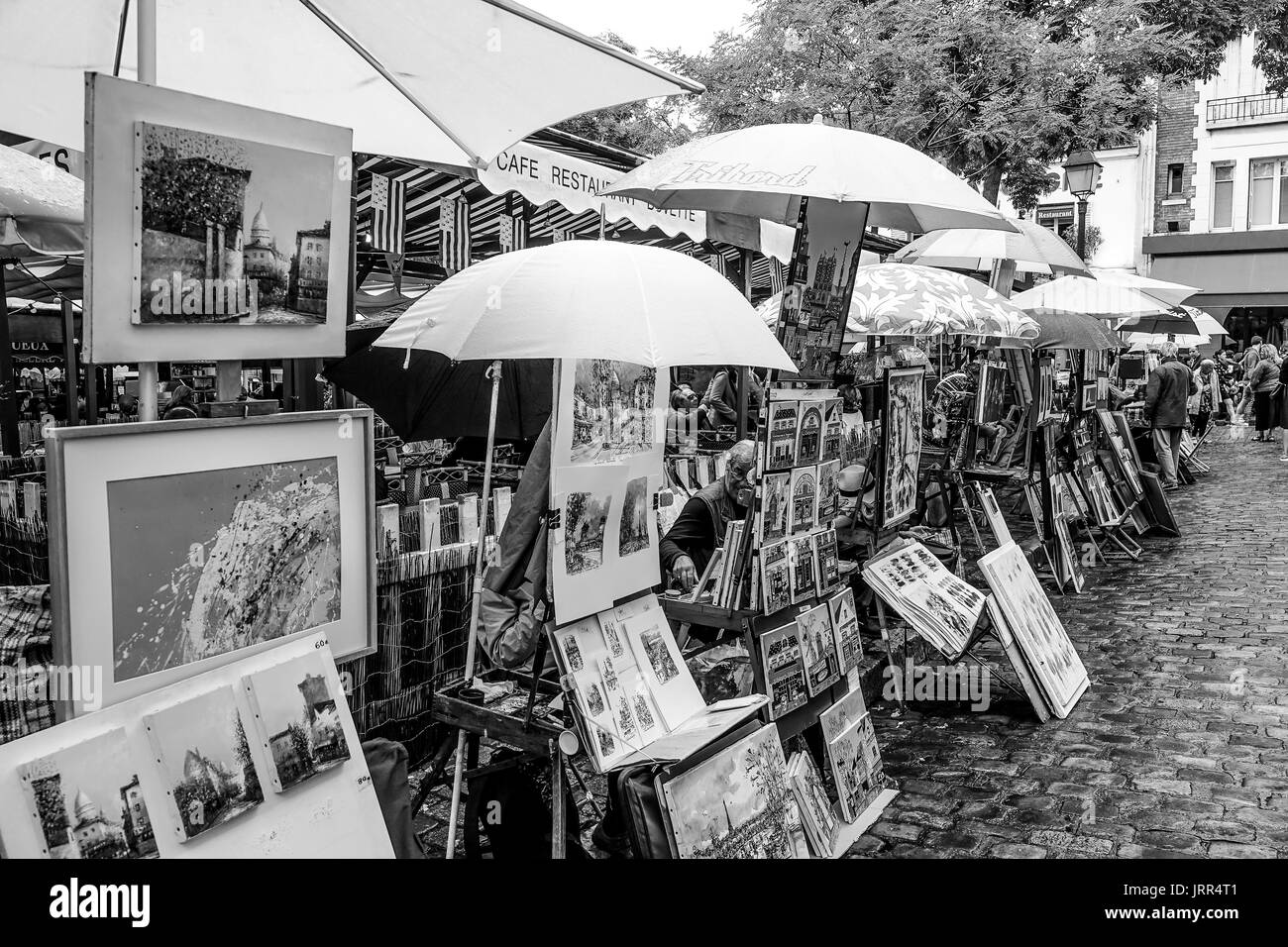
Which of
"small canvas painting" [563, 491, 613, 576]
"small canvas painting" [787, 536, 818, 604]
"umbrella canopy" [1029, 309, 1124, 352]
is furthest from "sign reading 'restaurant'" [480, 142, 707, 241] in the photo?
"umbrella canopy" [1029, 309, 1124, 352]

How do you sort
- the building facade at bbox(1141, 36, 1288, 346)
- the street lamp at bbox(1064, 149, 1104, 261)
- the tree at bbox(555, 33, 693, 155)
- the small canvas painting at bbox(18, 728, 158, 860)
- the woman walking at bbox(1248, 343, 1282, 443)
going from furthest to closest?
the building facade at bbox(1141, 36, 1288, 346) < the woman walking at bbox(1248, 343, 1282, 443) < the tree at bbox(555, 33, 693, 155) < the street lamp at bbox(1064, 149, 1104, 261) < the small canvas painting at bbox(18, 728, 158, 860)

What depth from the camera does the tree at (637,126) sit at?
20.1 metres

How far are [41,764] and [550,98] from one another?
8.06ft

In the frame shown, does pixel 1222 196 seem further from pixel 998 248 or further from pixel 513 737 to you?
pixel 513 737

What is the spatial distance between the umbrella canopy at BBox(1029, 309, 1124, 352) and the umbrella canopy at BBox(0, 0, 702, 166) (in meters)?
7.20

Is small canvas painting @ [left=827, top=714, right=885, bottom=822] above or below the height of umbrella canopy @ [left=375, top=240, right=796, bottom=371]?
below

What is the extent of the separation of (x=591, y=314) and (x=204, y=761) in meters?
1.67

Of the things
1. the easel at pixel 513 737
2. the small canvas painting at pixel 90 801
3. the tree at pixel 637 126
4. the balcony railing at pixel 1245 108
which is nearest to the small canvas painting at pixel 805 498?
the easel at pixel 513 737

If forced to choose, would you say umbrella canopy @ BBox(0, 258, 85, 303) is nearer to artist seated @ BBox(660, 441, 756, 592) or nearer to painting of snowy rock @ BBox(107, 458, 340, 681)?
artist seated @ BBox(660, 441, 756, 592)

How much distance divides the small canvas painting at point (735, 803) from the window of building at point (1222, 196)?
109 ft

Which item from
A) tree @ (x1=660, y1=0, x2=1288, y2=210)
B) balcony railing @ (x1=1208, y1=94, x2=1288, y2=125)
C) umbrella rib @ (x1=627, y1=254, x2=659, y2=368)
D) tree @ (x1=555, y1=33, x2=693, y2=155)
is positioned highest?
balcony railing @ (x1=1208, y1=94, x2=1288, y2=125)

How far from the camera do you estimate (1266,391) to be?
67.7ft

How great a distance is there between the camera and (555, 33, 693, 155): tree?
65.9 ft
